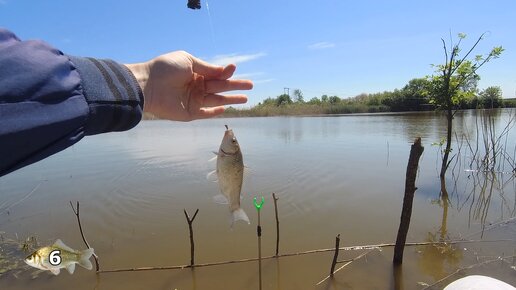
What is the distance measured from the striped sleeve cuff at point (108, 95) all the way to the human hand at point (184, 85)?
0.57 metres

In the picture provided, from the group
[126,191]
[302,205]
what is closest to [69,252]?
[302,205]

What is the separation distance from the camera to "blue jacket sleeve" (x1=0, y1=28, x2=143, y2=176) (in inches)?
52.0

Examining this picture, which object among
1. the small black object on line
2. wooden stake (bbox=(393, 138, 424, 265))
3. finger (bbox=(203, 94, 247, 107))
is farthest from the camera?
wooden stake (bbox=(393, 138, 424, 265))

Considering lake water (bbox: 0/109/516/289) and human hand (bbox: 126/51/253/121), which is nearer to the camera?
human hand (bbox: 126/51/253/121)

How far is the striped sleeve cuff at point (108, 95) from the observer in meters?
1.72

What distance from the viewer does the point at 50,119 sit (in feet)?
4.71

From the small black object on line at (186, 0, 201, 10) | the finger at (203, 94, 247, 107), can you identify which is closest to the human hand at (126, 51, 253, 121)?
the finger at (203, 94, 247, 107)

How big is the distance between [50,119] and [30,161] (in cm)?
22

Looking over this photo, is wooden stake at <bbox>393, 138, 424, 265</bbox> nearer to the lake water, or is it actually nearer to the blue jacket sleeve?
the lake water

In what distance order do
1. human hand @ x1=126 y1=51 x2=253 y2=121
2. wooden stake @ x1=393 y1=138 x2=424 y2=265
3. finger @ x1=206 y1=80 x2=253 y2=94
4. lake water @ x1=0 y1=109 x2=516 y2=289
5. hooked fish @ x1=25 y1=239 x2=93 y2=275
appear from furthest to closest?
lake water @ x1=0 y1=109 x2=516 y2=289, wooden stake @ x1=393 y1=138 x2=424 y2=265, hooked fish @ x1=25 y1=239 x2=93 y2=275, finger @ x1=206 y1=80 x2=253 y2=94, human hand @ x1=126 y1=51 x2=253 y2=121

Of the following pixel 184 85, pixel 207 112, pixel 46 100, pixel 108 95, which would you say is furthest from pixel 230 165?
pixel 46 100

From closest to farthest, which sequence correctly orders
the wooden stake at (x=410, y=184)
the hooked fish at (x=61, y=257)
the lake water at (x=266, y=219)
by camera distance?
1. the hooked fish at (x=61, y=257)
2. the wooden stake at (x=410, y=184)
3. the lake water at (x=266, y=219)

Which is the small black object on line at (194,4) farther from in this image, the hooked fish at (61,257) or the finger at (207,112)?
the hooked fish at (61,257)

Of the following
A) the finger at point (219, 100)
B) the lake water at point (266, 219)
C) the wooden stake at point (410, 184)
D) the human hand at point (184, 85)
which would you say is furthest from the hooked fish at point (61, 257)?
the wooden stake at point (410, 184)
